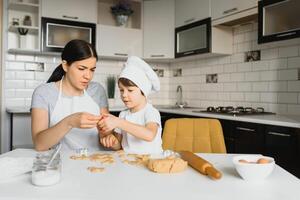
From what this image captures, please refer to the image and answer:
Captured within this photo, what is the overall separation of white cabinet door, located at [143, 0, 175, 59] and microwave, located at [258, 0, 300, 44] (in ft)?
5.10

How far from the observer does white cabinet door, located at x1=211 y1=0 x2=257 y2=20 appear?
2768mm

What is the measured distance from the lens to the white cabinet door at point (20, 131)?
137 inches

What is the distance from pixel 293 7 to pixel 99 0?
8.32 ft

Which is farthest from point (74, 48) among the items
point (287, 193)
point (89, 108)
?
point (287, 193)

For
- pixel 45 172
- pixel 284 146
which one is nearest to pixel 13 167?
pixel 45 172

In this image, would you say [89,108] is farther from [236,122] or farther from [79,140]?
[236,122]

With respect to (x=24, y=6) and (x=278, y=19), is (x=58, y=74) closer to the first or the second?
(x=278, y=19)

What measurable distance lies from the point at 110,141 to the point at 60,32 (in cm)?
249

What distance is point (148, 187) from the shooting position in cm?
94

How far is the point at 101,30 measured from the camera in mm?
3848

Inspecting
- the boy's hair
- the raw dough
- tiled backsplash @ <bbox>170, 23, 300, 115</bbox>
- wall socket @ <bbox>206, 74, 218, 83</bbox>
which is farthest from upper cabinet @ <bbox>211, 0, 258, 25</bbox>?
the raw dough

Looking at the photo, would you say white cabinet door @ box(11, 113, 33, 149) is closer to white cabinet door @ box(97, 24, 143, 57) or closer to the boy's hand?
white cabinet door @ box(97, 24, 143, 57)

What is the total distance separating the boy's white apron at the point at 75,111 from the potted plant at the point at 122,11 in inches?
100

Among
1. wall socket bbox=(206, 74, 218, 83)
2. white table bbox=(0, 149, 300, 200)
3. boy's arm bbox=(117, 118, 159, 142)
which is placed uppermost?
wall socket bbox=(206, 74, 218, 83)
